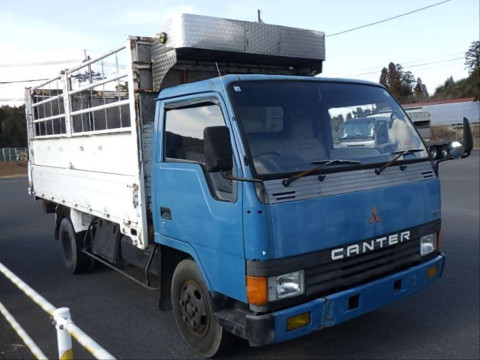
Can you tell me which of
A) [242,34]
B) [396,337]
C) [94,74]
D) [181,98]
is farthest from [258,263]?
[94,74]

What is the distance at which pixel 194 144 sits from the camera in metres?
3.89

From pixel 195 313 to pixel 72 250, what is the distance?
3390 mm

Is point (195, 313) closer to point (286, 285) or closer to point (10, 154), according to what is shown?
point (286, 285)

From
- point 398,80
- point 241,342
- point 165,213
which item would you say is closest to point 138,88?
point 165,213

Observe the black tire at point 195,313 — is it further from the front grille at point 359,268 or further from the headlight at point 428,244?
the headlight at point 428,244

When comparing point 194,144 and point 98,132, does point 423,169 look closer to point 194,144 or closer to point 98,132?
point 194,144

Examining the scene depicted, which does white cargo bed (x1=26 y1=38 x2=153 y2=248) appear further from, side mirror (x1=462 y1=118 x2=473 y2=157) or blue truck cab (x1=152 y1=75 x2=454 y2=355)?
side mirror (x1=462 y1=118 x2=473 y2=157)

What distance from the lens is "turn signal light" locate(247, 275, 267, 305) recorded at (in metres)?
3.15

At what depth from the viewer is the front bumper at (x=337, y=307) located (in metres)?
3.16

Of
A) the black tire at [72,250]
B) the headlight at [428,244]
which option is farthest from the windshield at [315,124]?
the black tire at [72,250]

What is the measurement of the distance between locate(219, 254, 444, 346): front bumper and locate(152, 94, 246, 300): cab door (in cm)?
24

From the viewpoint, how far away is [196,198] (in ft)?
12.1

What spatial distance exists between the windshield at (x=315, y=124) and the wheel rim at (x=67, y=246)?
173 inches

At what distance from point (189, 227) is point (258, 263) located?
86 cm
